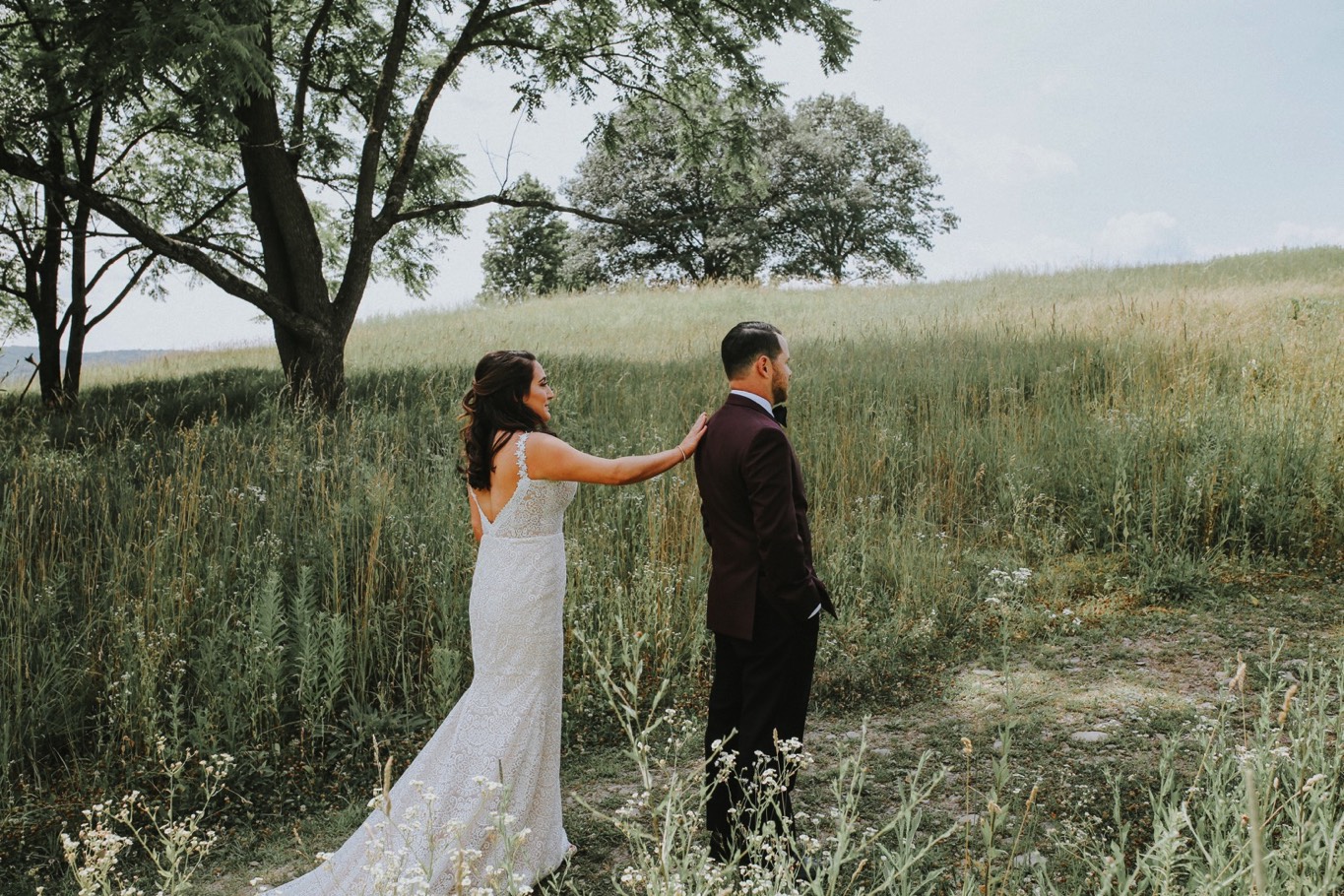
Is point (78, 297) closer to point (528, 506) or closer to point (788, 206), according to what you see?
point (528, 506)

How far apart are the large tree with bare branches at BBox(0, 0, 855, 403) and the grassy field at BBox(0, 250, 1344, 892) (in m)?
1.94

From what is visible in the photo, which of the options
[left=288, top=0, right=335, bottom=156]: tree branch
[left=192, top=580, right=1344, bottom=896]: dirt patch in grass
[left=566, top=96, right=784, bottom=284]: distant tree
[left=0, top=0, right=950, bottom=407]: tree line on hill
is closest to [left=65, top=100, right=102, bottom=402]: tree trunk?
[left=0, top=0, right=950, bottom=407]: tree line on hill

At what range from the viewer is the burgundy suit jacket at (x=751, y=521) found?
10.9ft

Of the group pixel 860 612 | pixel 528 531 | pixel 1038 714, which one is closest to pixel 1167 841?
pixel 528 531

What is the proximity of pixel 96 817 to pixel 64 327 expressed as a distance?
45.1 feet

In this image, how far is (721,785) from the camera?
3.75 metres

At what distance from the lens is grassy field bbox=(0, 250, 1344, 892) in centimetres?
503

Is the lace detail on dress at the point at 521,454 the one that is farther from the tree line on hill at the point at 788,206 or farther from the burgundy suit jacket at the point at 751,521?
the tree line on hill at the point at 788,206

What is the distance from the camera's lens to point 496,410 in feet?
12.5

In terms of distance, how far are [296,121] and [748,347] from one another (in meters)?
11.4

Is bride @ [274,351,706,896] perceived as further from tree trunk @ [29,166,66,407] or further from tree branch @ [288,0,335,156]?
tree trunk @ [29,166,66,407]

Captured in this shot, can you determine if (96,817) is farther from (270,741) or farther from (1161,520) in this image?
(1161,520)

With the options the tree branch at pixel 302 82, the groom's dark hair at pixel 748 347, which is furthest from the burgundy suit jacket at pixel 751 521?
the tree branch at pixel 302 82

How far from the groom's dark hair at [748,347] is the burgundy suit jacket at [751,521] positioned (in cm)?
12
